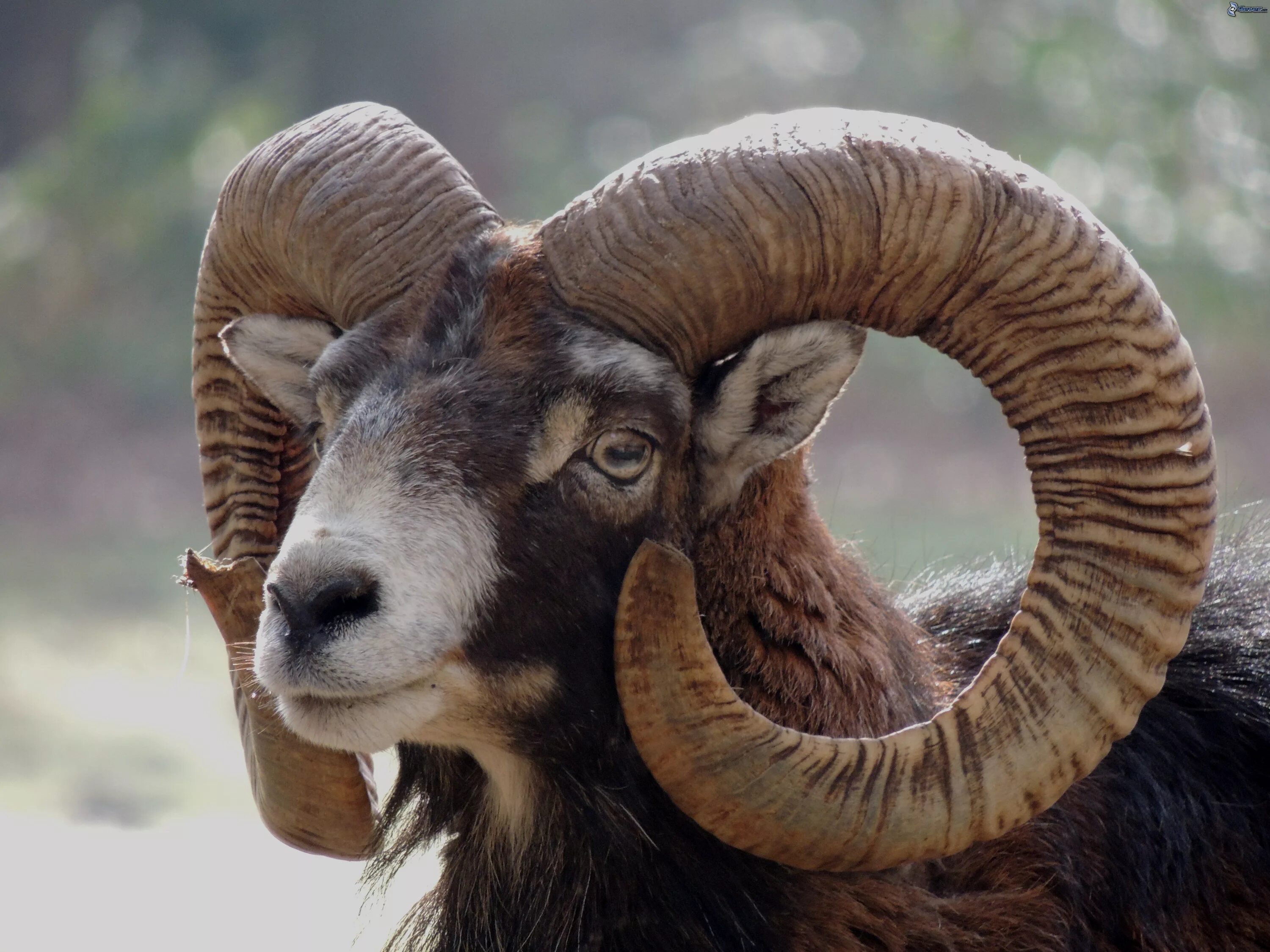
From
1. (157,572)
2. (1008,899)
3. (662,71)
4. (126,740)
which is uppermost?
(662,71)

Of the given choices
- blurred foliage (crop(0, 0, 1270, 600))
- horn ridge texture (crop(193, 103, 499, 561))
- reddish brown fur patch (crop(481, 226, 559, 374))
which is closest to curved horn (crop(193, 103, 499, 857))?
horn ridge texture (crop(193, 103, 499, 561))

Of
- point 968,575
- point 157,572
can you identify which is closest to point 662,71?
point 157,572

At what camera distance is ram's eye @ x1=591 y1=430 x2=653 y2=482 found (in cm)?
422

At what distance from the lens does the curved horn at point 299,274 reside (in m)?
4.68

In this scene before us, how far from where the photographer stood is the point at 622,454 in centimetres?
426

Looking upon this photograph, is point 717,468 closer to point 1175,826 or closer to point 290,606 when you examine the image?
point 290,606

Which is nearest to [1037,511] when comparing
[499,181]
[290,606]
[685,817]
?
[685,817]

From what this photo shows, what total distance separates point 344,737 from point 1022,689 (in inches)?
69.3

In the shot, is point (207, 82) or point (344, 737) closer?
point (344, 737)

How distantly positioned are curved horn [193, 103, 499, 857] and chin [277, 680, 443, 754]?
99 cm

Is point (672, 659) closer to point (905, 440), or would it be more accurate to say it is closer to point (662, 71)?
point (905, 440)

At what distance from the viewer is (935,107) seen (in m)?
22.7

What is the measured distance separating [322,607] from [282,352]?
1455 millimetres

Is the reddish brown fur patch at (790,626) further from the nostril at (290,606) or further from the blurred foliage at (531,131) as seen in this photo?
the blurred foliage at (531,131)
